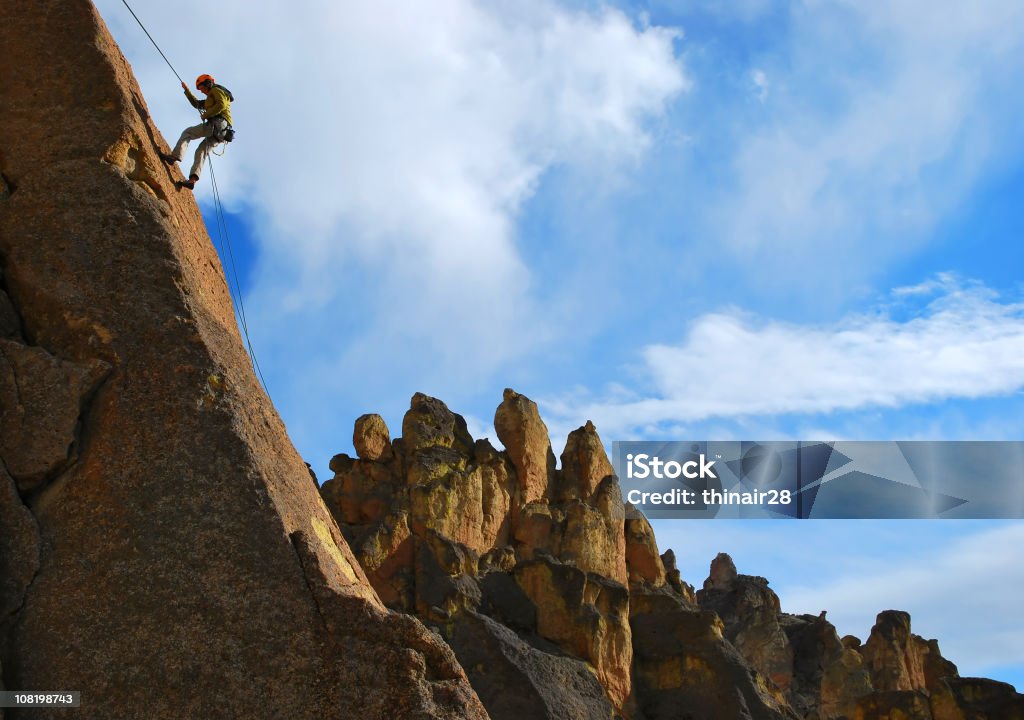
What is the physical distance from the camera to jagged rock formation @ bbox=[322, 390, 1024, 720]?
106 feet

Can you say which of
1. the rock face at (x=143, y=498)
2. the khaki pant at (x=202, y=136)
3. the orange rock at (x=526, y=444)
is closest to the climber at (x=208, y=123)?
the khaki pant at (x=202, y=136)

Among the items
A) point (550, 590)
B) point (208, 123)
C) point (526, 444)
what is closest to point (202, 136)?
point (208, 123)

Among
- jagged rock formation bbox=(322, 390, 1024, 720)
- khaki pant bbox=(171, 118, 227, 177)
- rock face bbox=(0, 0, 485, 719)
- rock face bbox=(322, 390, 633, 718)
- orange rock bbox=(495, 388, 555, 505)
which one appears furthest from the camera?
orange rock bbox=(495, 388, 555, 505)

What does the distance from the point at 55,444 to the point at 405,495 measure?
3011 cm

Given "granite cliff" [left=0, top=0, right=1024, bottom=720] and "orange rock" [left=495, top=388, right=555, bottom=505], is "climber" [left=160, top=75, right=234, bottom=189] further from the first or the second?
"orange rock" [left=495, top=388, right=555, bottom=505]

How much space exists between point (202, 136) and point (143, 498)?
6.53 meters

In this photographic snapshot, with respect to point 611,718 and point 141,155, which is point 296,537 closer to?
point 141,155

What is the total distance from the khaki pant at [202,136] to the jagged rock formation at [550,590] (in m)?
17.8

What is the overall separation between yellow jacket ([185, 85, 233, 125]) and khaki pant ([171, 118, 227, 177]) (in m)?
0.11

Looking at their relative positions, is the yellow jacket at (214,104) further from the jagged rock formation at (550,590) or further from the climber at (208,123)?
the jagged rock formation at (550,590)

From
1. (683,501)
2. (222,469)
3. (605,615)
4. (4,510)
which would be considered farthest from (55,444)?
(683,501)

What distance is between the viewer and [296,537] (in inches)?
457

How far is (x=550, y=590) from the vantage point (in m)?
35.5

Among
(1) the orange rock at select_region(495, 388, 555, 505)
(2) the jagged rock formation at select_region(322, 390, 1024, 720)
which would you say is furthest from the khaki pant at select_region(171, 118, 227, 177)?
(1) the orange rock at select_region(495, 388, 555, 505)
